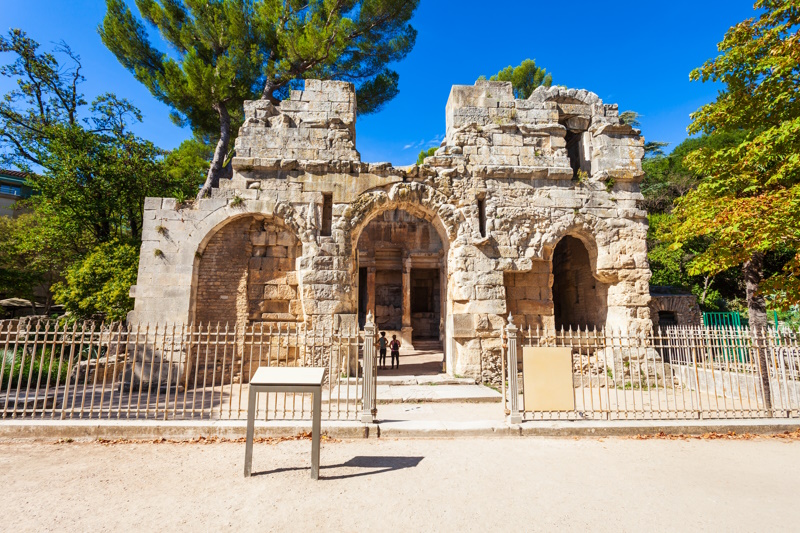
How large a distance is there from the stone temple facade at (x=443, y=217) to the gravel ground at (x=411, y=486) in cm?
434

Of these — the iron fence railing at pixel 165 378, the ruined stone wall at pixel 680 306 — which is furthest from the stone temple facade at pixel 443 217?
the ruined stone wall at pixel 680 306

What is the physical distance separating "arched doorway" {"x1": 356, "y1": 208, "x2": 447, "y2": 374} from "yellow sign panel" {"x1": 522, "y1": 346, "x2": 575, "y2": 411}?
32.6 ft

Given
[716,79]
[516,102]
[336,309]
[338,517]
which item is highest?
[516,102]

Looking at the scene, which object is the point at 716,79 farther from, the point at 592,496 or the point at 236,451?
the point at 236,451

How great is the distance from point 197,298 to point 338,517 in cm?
804

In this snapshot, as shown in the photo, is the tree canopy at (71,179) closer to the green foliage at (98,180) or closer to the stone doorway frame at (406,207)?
the green foliage at (98,180)

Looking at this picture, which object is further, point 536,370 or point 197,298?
point 197,298

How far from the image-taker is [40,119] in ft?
46.4

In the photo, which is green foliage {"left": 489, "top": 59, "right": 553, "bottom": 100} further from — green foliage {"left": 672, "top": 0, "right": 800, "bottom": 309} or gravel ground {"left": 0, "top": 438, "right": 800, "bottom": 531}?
gravel ground {"left": 0, "top": 438, "right": 800, "bottom": 531}

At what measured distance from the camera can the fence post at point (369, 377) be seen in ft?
17.8

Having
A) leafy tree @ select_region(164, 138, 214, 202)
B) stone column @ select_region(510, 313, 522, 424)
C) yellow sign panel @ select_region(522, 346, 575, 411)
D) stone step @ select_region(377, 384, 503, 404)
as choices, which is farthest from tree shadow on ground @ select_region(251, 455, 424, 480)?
leafy tree @ select_region(164, 138, 214, 202)

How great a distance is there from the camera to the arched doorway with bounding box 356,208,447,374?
17.5 meters

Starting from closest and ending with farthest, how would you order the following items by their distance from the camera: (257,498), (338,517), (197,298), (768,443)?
(338,517), (257,498), (768,443), (197,298)

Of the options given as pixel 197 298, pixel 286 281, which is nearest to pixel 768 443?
pixel 286 281
